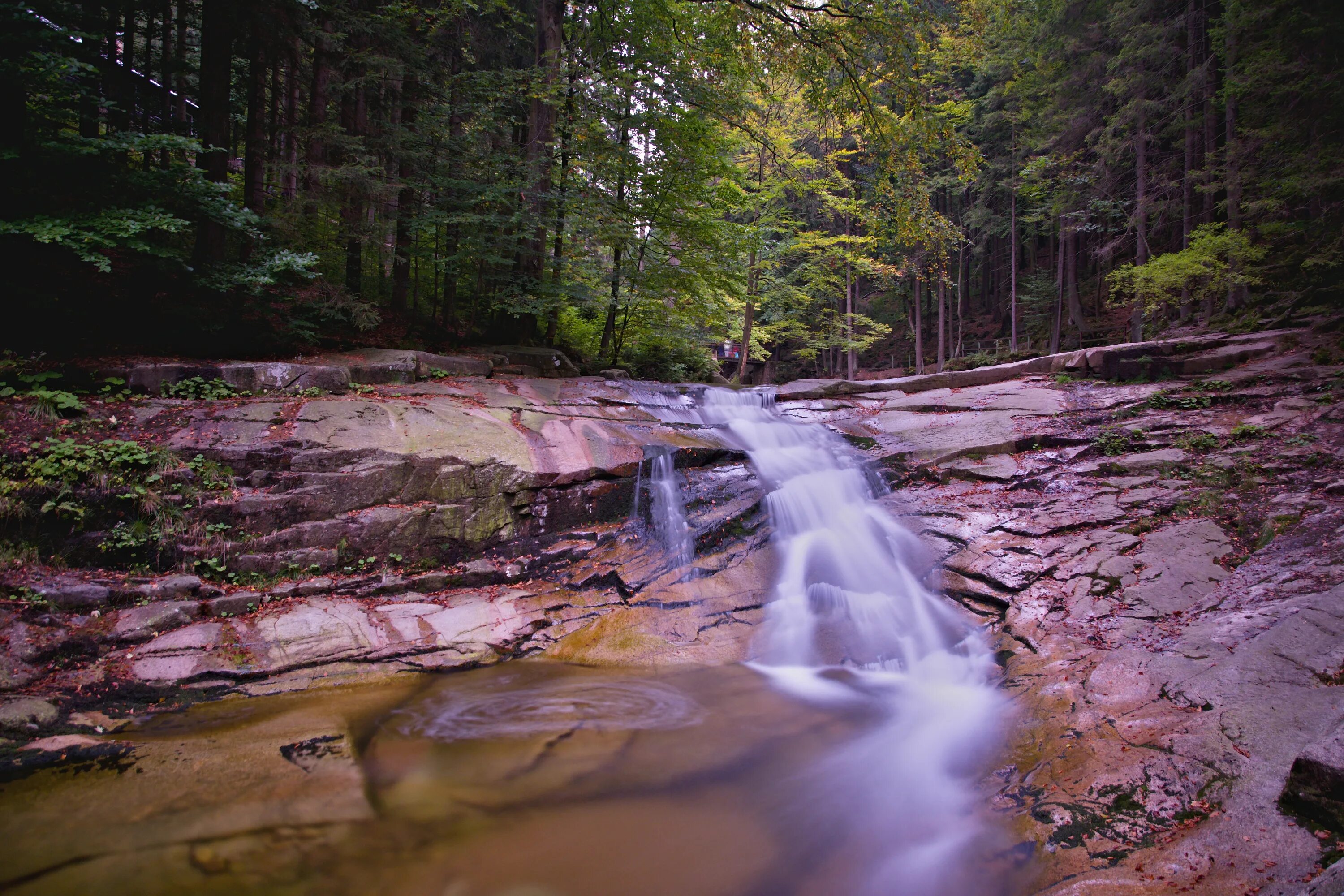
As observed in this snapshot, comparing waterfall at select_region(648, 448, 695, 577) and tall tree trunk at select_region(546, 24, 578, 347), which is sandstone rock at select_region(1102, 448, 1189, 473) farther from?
tall tree trunk at select_region(546, 24, 578, 347)

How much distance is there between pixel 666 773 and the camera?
425 centimetres

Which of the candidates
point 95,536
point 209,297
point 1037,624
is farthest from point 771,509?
point 209,297

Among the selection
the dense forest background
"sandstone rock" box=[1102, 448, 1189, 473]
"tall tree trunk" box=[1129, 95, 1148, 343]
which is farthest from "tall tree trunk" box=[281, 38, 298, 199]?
"tall tree trunk" box=[1129, 95, 1148, 343]

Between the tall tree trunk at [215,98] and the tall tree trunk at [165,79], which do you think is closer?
the tall tree trunk at [165,79]

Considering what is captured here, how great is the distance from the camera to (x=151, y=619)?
513 centimetres

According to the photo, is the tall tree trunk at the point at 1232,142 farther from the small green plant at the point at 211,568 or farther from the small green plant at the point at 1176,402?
the small green plant at the point at 211,568

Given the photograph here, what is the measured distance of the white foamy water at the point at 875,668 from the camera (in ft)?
12.0

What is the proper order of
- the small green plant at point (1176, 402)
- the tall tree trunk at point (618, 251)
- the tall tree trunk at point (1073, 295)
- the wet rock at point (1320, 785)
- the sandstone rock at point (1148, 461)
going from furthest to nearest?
the tall tree trunk at point (1073, 295)
the tall tree trunk at point (618, 251)
the small green plant at point (1176, 402)
the sandstone rock at point (1148, 461)
the wet rock at point (1320, 785)

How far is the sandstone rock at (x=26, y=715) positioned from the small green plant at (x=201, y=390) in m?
3.91

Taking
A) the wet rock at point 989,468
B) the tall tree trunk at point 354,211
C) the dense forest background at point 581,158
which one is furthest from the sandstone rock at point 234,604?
the wet rock at point 989,468

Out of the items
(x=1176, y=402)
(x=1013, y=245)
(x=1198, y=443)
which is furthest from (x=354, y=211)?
(x=1013, y=245)

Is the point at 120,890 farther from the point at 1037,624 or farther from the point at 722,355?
the point at 722,355

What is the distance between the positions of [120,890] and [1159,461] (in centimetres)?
1060

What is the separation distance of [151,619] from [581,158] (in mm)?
10629
